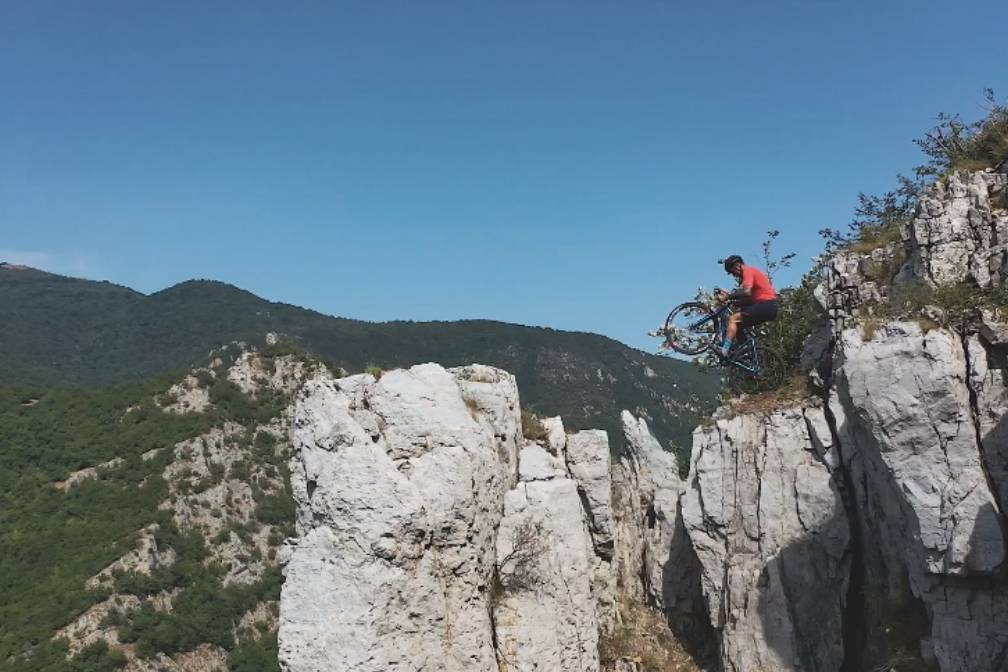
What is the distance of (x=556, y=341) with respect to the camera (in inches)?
4601

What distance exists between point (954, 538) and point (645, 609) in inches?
262

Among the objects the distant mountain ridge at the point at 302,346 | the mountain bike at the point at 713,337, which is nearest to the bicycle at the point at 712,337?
the mountain bike at the point at 713,337

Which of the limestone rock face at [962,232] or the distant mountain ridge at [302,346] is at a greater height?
the distant mountain ridge at [302,346]

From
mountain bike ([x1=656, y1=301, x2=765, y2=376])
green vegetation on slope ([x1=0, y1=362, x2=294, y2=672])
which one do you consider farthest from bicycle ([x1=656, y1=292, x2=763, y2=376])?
green vegetation on slope ([x1=0, y1=362, x2=294, y2=672])

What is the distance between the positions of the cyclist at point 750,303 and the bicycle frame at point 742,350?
126mm

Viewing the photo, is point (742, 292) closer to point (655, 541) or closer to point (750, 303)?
point (750, 303)

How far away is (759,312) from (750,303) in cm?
30

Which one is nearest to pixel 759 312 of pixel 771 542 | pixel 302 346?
pixel 771 542

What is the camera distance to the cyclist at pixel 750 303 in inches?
616

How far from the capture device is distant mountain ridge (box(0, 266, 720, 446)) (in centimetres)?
9531

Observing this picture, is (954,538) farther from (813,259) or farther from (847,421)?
(813,259)

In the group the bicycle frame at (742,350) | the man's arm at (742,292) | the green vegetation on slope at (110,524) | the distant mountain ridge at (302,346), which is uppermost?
the distant mountain ridge at (302,346)

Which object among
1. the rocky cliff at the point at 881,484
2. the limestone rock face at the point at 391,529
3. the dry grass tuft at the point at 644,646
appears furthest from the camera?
the dry grass tuft at the point at 644,646

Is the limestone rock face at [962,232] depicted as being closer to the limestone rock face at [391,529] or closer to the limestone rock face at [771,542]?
the limestone rock face at [771,542]
